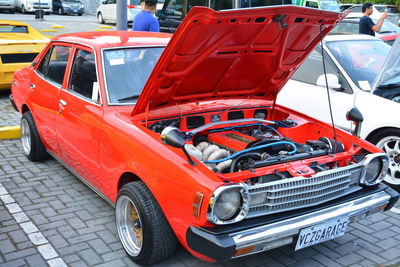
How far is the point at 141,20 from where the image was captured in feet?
22.0

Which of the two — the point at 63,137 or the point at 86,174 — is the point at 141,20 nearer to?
the point at 63,137

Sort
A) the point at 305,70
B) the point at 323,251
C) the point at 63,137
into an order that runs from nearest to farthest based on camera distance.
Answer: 1. the point at 323,251
2. the point at 63,137
3. the point at 305,70

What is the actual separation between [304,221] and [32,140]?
357cm

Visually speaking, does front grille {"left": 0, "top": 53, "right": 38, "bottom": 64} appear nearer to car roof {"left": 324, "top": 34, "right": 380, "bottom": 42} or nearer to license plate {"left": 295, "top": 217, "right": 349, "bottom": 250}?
car roof {"left": 324, "top": 34, "right": 380, "bottom": 42}

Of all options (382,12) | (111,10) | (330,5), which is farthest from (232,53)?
(111,10)

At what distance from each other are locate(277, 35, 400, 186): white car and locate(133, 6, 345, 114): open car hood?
1.50 metres

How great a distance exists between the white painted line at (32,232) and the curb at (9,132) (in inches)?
68.8

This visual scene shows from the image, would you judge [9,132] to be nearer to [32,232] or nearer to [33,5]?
[32,232]

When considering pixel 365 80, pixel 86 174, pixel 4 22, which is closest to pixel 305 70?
→ pixel 365 80

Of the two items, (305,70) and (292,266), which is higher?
(305,70)

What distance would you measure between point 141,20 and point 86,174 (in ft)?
10.6

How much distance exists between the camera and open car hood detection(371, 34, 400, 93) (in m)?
5.49

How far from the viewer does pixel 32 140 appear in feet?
17.5

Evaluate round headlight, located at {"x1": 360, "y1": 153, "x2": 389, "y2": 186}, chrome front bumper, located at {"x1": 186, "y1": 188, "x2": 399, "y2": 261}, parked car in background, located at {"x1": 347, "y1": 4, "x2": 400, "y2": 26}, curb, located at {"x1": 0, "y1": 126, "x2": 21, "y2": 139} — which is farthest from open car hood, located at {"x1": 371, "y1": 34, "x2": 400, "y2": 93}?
parked car in background, located at {"x1": 347, "y1": 4, "x2": 400, "y2": 26}
